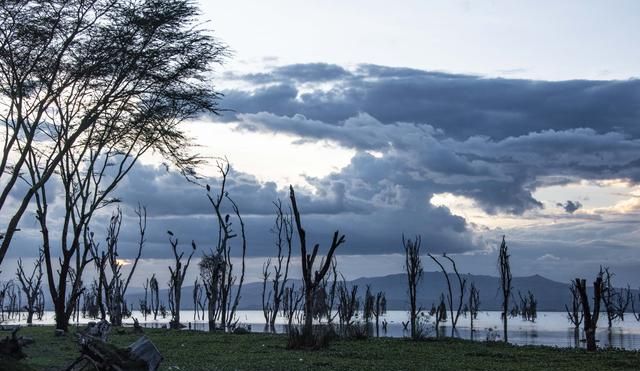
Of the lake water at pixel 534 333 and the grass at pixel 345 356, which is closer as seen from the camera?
the grass at pixel 345 356

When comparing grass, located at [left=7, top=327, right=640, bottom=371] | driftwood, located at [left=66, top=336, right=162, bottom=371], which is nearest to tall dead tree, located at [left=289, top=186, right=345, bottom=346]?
grass, located at [left=7, top=327, right=640, bottom=371]

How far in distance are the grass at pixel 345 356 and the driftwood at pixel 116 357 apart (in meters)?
4.05

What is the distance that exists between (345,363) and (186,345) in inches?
332

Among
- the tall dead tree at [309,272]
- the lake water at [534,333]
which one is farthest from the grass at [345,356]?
the lake water at [534,333]

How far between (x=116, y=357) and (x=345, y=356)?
38.4 feet

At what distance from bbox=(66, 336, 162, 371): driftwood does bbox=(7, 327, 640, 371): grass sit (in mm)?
4050

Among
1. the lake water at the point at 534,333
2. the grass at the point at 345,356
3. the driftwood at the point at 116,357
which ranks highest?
the driftwood at the point at 116,357

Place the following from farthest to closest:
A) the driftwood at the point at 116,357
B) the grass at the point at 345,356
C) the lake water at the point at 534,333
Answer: the lake water at the point at 534,333 → the grass at the point at 345,356 → the driftwood at the point at 116,357

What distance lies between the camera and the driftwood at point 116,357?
13.8 metres

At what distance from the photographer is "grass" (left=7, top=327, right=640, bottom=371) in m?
20.9

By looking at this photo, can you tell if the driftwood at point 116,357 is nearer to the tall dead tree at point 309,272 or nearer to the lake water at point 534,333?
the tall dead tree at point 309,272

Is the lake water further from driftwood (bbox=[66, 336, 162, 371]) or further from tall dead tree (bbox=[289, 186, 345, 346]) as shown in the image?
driftwood (bbox=[66, 336, 162, 371])

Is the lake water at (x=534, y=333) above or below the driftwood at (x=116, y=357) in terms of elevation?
below

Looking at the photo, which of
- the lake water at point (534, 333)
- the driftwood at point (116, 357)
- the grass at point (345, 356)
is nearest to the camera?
the driftwood at point (116, 357)
